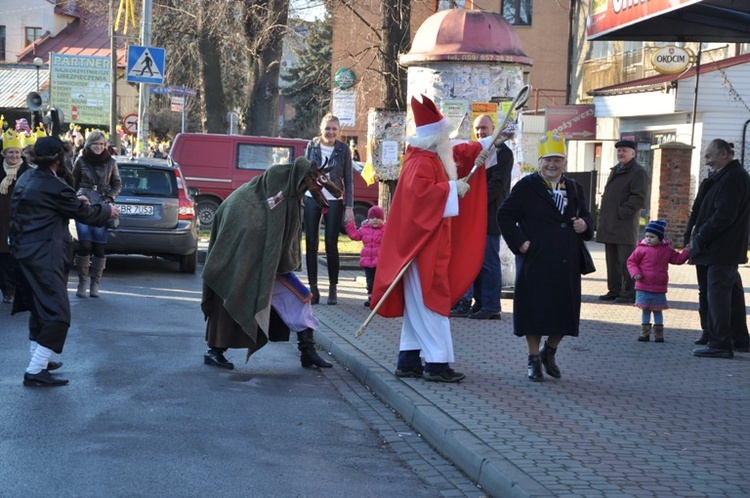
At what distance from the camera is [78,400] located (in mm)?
7789

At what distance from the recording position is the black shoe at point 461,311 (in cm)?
1246

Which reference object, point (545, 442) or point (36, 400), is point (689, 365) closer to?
point (545, 442)

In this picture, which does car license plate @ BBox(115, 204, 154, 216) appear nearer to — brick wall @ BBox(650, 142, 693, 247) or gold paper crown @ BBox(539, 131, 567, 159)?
gold paper crown @ BBox(539, 131, 567, 159)

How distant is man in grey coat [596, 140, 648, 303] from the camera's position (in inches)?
552

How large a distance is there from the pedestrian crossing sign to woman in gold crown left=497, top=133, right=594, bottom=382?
16.3 meters

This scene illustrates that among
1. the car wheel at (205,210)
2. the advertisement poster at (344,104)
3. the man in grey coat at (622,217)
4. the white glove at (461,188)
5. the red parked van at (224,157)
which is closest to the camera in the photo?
the white glove at (461,188)

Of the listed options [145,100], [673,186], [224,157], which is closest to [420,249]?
[673,186]

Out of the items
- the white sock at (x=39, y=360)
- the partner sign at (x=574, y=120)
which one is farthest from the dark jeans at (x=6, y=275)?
the partner sign at (x=574, y=120)

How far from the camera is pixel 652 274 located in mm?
10898

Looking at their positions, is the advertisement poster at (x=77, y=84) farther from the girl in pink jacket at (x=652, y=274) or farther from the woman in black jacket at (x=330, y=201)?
the girl in pink jacket at (x=652, y=274)

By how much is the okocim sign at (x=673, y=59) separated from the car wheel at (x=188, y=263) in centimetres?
1348

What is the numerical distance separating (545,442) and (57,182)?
3.92 m

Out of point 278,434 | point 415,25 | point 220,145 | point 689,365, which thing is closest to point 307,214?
point 689,365

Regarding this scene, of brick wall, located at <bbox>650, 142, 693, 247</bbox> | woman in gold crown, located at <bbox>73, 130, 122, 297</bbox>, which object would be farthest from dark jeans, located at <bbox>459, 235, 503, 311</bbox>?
brick wall, located at <bbox>650, 142, 693, 247</bbox>
